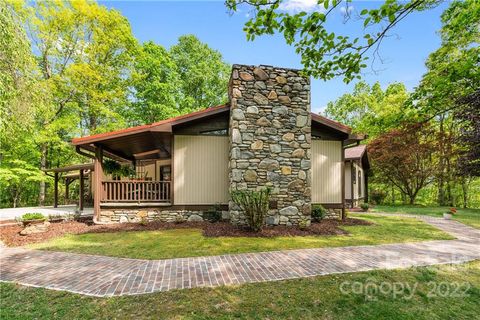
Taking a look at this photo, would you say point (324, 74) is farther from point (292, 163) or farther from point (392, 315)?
point (292, 163)

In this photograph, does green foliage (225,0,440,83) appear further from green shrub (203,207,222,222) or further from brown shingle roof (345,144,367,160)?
brown shingle roof (345,144,367,160)

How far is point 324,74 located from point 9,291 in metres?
5.64

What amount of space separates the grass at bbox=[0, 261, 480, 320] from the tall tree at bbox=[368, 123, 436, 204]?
584 inches

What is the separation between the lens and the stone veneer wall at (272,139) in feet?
24.9

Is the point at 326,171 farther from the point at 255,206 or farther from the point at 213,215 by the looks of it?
the point at 213,215

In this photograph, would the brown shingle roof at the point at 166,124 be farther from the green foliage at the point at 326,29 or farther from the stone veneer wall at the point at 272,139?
the green foliage at the point at 326,29

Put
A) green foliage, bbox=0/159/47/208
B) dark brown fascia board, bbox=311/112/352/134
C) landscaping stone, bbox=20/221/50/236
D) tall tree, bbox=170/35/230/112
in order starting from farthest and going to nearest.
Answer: tall tree, bbox=170/35/230/112
green foliage, bbox=0/159/47/208
dark brown fascia board, bbox=311/112/352/134
landscaping stone, bbox=20/221/50/236

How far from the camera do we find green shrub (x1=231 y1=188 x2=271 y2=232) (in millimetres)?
6777

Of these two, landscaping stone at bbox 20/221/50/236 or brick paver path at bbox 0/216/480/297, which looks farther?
landscaping stone at bbox 20/221/50/236

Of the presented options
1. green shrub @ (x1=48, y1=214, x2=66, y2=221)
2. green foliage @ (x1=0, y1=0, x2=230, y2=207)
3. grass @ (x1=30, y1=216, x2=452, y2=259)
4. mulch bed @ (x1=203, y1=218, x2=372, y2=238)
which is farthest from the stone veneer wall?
green shrub @ (x1=48, y1=214, x2=66, y2=221)

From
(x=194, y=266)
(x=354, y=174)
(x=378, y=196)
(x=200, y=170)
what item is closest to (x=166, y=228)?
(x=200, y=170)

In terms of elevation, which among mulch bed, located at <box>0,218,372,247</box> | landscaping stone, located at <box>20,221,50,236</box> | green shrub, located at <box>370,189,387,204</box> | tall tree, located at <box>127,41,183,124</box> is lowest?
green shrub, located at <box>370,189,387,204</box>

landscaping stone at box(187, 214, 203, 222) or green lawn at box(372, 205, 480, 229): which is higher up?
landscaping stone at box(187, 214, 203, 222)

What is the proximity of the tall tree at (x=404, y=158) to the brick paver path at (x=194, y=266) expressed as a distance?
12.5 meters
